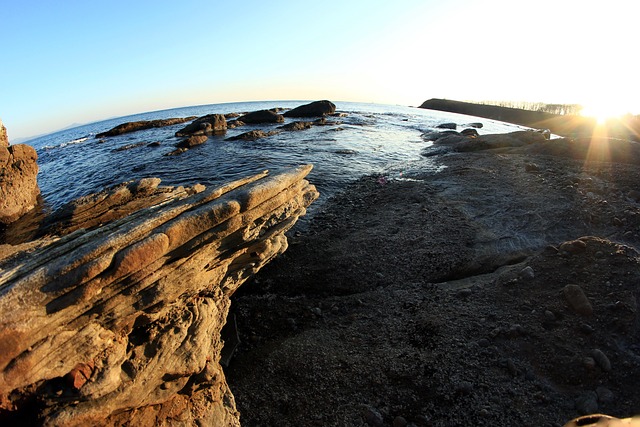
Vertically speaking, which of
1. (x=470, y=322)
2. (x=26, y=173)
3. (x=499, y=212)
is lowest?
(x=470, y=322)

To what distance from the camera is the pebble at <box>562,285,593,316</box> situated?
7.28m

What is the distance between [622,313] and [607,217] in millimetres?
6746

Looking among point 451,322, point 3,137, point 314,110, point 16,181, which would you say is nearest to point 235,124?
point 314,110

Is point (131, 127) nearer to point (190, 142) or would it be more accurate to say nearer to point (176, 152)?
point (190, 142)

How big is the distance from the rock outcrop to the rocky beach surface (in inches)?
629

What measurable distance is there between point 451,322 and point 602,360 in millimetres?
2830

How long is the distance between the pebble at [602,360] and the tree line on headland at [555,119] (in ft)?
133

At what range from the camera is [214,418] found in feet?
19.4

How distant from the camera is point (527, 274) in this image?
8.67 metres

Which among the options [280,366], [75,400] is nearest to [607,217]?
[280,366]

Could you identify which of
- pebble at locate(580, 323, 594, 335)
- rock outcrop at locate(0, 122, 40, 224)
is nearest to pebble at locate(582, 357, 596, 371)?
pebble at locate(580, 323, 594, 335)

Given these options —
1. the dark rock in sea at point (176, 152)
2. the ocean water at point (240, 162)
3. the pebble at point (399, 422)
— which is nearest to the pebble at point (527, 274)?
the pebble at point (399, 422)

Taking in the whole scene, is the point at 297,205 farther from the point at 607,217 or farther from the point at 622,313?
the point at 607,217

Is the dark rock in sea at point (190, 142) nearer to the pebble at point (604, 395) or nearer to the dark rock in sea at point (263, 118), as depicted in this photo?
the dark rock in sea at point (263, 118)
